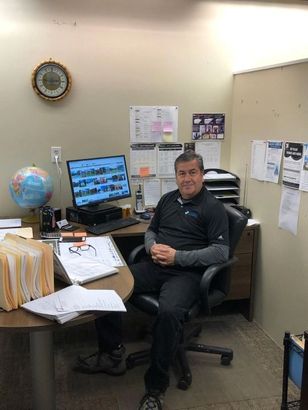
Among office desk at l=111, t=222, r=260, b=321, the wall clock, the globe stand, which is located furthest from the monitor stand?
the wall clock

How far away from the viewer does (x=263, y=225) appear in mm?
2838

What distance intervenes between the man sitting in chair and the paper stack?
1.89ft

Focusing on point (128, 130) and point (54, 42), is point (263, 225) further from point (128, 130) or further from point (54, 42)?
point (54, 42)

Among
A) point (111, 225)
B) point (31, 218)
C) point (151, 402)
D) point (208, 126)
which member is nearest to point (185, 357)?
point (151, 402)

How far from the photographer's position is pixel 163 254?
232 cm

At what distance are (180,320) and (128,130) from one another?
1573mm

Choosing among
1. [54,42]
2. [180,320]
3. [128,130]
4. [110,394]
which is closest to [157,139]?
[128,130]

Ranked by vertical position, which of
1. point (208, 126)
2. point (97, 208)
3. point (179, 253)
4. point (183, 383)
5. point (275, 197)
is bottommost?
point (183, 383)

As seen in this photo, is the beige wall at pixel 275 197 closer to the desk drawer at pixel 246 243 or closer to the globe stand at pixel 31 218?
the desk drawer at pixel 246 243

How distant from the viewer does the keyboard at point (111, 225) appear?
8.63ft

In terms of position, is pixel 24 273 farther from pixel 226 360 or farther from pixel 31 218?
pixel 226 360

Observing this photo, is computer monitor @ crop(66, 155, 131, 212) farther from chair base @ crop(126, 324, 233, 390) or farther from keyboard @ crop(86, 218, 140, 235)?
chair base @ crop(126, 324, 233, 390)

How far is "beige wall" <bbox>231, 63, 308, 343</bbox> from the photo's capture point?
2.41m

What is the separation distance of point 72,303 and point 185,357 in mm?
1146
